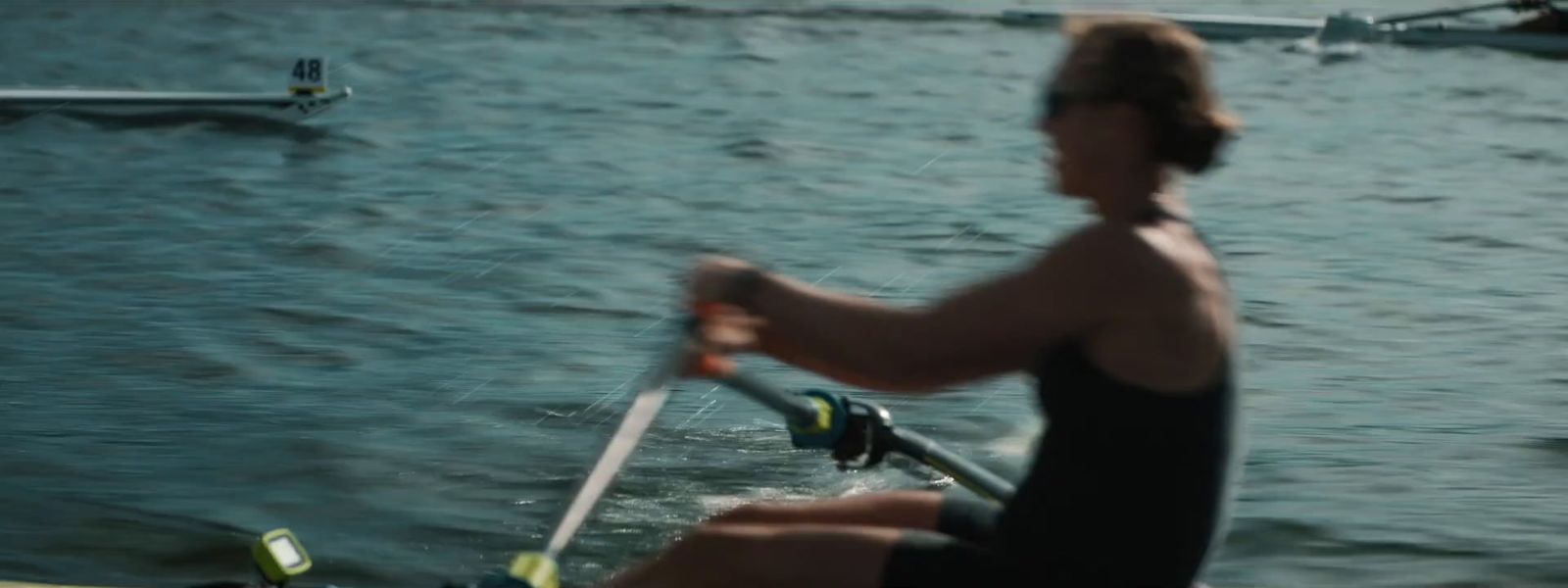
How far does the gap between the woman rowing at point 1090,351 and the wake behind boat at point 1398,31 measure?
22.0m

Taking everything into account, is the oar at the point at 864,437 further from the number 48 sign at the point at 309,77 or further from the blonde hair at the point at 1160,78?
the number 48 sign at the point at 309,77

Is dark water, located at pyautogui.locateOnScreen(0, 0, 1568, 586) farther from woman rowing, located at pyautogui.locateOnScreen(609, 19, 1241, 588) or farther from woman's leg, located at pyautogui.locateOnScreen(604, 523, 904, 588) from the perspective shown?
woman rowing, located at pyautogui.locateOnScreen(609, 19, 1241, 588)

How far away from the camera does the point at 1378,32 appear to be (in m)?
26.7

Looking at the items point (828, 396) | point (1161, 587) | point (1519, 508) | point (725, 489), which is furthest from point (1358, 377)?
point (1161, 587)

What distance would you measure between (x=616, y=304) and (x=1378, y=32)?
18.6 metres

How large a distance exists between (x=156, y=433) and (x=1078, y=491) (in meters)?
5.28

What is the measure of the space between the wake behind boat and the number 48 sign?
10080mm

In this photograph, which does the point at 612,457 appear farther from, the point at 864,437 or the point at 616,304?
the point at 616,304

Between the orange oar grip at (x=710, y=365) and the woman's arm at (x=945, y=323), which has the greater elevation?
the woman's arm at (x=945, y=323)

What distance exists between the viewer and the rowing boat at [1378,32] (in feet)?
81.6

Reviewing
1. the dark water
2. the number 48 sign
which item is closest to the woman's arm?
the dark water

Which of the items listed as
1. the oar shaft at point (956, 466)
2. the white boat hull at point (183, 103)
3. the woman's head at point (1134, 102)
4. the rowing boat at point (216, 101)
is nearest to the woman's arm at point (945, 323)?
the woman's head at point (1134, 102)

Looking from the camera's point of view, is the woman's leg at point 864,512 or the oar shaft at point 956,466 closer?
the woman's leg at point 864,512

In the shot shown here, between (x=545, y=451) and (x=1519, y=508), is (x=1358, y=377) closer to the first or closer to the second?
(x=1519, y=508)
